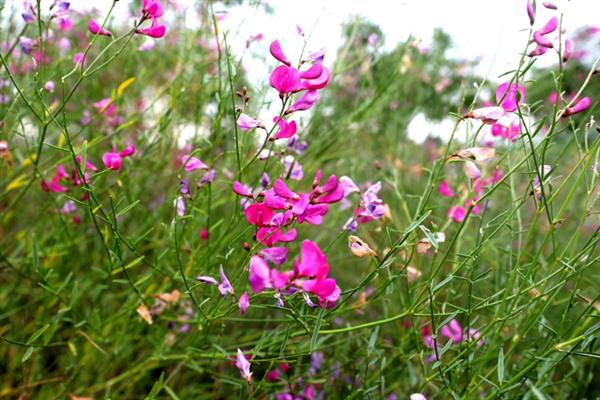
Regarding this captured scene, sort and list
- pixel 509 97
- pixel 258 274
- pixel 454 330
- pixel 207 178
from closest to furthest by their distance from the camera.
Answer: pixel 258 274 < pixel 509 97 < pixel 207 178 < pixel 454 330

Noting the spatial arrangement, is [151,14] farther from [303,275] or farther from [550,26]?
[550,26]

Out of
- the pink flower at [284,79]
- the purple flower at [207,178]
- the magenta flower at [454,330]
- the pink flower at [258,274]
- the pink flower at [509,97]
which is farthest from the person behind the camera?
the magenta flower at [454,330]

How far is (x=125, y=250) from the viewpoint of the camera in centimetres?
150

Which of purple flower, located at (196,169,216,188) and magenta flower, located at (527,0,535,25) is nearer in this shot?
magenta flower, located at (527,0,535,25)

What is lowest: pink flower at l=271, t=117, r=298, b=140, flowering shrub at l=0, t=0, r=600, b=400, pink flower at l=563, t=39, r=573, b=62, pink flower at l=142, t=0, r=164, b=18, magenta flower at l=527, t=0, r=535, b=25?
flowering shrub at l=0, t=0, r=600, b=400

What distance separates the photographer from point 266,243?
95 cm

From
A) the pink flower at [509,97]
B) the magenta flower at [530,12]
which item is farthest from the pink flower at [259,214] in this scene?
the magenta flower at [530,12]

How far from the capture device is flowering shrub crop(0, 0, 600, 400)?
3.04 ft

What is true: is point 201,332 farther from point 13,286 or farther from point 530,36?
point 530,36

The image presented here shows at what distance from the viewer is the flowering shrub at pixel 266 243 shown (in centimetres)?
93

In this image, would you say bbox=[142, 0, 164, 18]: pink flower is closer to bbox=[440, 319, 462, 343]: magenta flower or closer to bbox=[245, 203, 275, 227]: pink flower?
bbox=[245, 203, 275, 227]: pink flower

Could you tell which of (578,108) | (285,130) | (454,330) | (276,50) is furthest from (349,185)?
(454,330)

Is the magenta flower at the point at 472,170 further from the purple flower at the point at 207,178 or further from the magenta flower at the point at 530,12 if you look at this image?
the purple flower at the point at 207,178

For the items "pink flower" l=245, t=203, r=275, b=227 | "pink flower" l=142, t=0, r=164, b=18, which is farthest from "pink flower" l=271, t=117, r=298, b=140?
"pink flower" l=142, t=0, r=164, b=18
